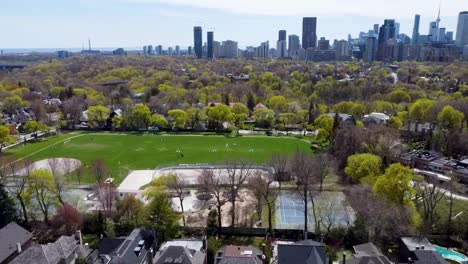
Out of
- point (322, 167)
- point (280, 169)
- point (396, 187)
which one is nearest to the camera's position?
point (396, 187)

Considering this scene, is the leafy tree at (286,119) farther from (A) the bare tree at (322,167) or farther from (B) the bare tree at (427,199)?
(B) the bare tree at (427,199)

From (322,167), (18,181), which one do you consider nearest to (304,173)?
(322,167)

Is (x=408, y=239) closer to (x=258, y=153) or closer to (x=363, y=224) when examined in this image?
(x=363, y=224)

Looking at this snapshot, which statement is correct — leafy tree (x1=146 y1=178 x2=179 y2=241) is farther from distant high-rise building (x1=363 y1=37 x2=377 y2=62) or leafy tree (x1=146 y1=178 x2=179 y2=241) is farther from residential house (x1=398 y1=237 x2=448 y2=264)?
distant high-rise building (x1=363 y1=37 x2=377 y2=62)

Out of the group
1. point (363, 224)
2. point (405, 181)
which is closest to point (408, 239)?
point (363, 224)

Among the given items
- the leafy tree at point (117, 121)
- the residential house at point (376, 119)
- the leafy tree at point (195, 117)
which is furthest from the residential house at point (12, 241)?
the residential house at point (376, 119)

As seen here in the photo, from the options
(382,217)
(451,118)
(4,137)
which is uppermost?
(451,118)

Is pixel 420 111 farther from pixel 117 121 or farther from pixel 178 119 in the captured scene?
pixel 117 121

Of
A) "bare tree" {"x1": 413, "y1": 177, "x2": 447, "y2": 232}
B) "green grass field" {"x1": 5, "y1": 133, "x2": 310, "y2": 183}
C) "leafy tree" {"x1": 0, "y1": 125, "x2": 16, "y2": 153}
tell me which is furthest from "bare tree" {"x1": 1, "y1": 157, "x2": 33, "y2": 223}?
"bare tree" {"x1": 413, "y1": 177, "x2": 447, "y2": 232}
